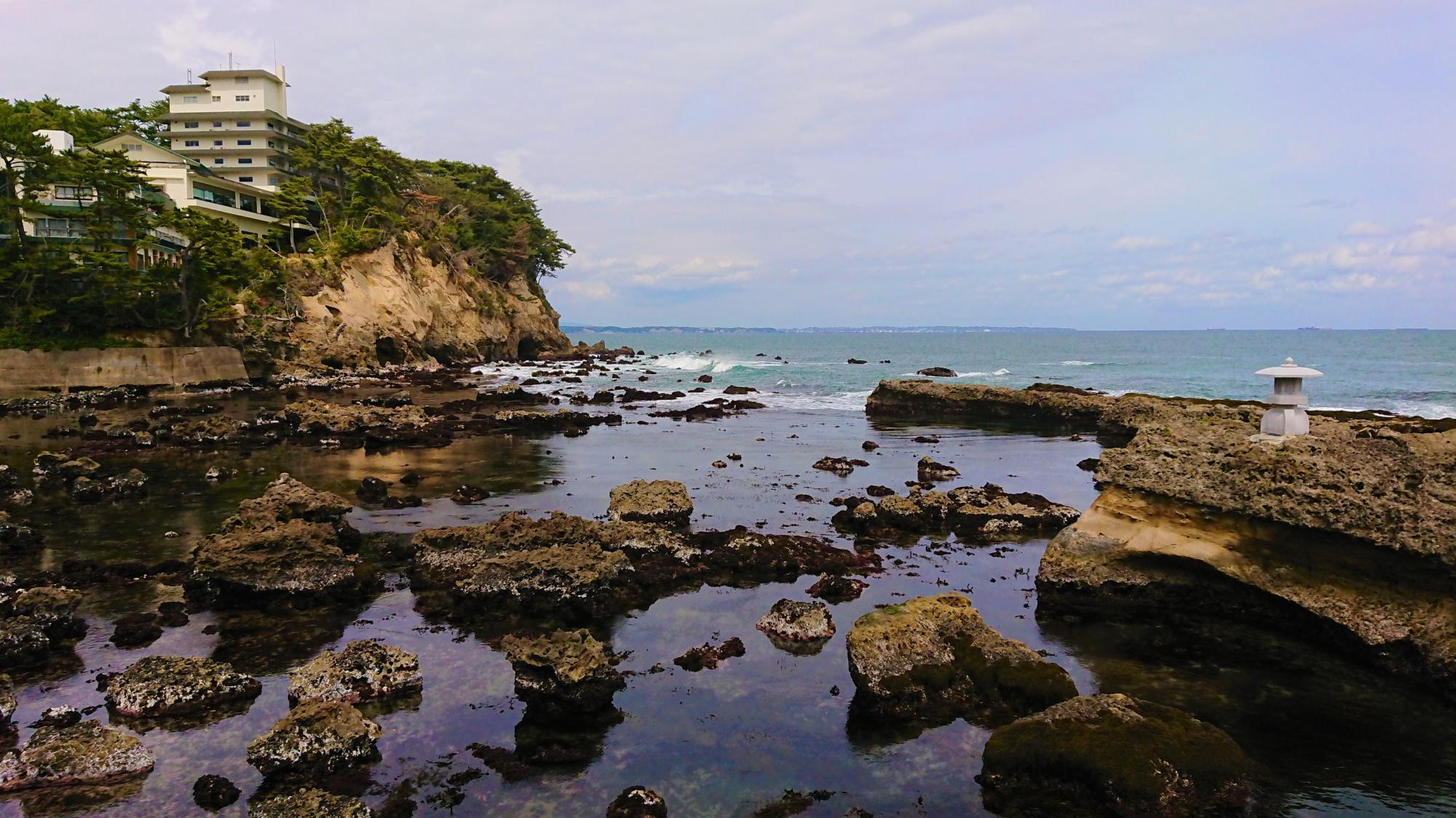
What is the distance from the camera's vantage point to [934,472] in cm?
2705

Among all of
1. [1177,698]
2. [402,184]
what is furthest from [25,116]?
[1177,698]

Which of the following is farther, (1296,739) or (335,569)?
(335,569)

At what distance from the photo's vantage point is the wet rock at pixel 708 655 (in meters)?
12.3

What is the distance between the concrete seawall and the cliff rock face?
442cm

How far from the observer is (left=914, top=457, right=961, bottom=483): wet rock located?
26.8 metres

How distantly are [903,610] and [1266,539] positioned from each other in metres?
6.43

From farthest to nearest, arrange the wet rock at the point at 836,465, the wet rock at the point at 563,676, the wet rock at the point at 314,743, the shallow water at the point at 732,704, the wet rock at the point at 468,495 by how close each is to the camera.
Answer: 1. the wet rock at the point at 836,465
2. the wet rock at the point at 468,495
3. the wet rock at the point at 563,676
4. the wet rock at the point at 314,743
5. the shallow water at the point at 732,704

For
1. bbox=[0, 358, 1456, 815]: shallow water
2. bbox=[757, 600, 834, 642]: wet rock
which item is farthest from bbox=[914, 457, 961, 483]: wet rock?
bbox=[757, 600, 834, 642]: wet rock

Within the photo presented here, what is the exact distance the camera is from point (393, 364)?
219 ft

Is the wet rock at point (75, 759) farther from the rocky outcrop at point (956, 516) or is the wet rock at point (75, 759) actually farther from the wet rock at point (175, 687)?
the rocky outcrop at point (956, 516)

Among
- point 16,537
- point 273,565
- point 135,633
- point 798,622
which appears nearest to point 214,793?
point 135,633

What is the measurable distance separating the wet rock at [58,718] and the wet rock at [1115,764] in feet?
36.8

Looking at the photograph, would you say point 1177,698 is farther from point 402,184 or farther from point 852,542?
point 402,184

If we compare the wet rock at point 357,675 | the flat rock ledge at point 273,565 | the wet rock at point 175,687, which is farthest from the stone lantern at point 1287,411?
the flat rock ledge at point 273,565
